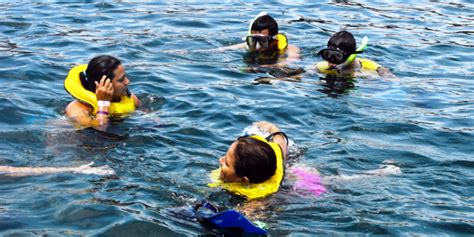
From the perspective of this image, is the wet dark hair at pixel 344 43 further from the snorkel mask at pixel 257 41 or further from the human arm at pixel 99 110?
the human arm at pixel 99 110

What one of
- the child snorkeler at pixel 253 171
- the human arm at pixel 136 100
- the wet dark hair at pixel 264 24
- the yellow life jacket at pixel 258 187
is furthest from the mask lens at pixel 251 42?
the yellow life jacket at pixel 258 187

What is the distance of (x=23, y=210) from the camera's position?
16.7 feet

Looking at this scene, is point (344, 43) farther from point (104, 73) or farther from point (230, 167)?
point (230, 167)

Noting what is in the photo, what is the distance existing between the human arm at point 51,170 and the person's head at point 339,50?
13.7 feet

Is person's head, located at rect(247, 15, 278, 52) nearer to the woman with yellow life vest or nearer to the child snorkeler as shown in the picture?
the woman with yellow life vest

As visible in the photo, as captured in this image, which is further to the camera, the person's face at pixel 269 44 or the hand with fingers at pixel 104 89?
the person's face at pixel 269 44

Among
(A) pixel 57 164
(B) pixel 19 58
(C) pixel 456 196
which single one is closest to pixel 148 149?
(A) pixel 57 164

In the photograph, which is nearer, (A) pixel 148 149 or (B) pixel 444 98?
(A) pixel 148 149

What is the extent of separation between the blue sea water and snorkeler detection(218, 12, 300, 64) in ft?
0.88

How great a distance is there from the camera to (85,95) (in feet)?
23.1

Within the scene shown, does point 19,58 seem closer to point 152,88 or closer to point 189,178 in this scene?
point 152,88

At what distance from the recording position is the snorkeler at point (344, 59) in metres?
9.27

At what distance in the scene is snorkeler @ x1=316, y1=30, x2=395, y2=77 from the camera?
9.27 m

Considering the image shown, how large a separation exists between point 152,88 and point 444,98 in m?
3.52
